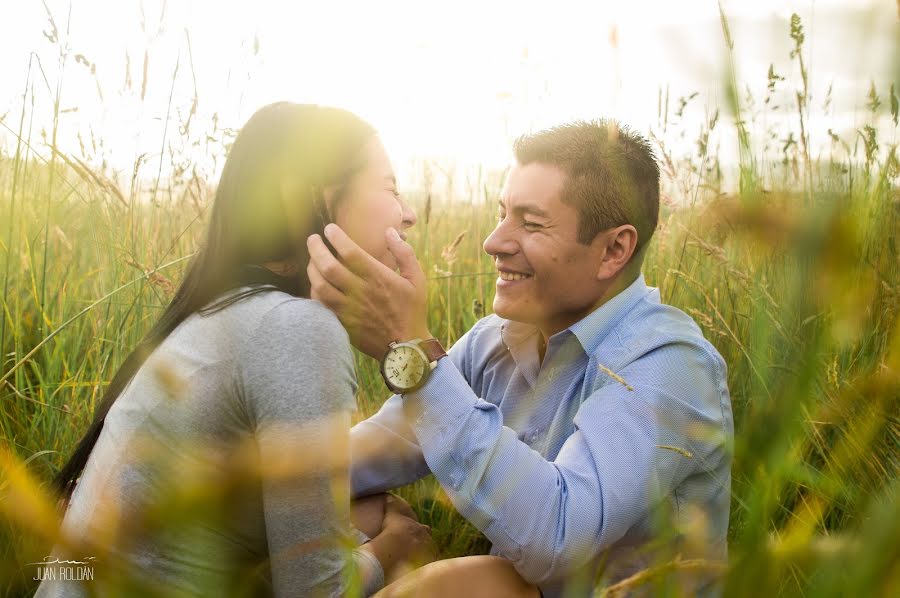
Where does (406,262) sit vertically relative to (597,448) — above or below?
above

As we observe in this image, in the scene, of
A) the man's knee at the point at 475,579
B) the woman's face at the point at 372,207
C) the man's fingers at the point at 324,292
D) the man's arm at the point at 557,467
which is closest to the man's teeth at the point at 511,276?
the woman's face at the point at 372,207

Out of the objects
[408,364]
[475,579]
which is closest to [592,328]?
Answer: [408,364]

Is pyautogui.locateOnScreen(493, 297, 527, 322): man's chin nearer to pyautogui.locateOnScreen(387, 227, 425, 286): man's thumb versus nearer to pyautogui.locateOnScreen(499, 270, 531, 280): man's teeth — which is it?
pyautogui.locateOnScreen(499, 270, 531, 280): man's teeth

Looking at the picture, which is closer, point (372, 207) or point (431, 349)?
point (431, 349)

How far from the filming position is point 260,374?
5.41ft

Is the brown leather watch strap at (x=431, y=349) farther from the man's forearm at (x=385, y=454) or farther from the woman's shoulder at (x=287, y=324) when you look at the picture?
the man's forearm at (x=385, y=454)

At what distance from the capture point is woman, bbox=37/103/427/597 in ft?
5.30

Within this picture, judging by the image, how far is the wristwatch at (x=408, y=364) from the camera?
5.98ft

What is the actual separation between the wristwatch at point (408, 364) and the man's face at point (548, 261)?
526mm

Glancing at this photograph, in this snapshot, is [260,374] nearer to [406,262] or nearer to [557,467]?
[406,262]

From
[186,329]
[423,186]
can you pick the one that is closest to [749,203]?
[186,329]

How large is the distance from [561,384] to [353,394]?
736mm

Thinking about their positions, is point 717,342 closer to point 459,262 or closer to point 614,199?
point 614,199

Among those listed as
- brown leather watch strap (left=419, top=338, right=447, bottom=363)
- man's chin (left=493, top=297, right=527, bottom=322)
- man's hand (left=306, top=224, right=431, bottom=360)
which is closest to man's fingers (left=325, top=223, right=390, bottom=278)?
man's hand (left=306, top=224, right=431, bottom=360)
